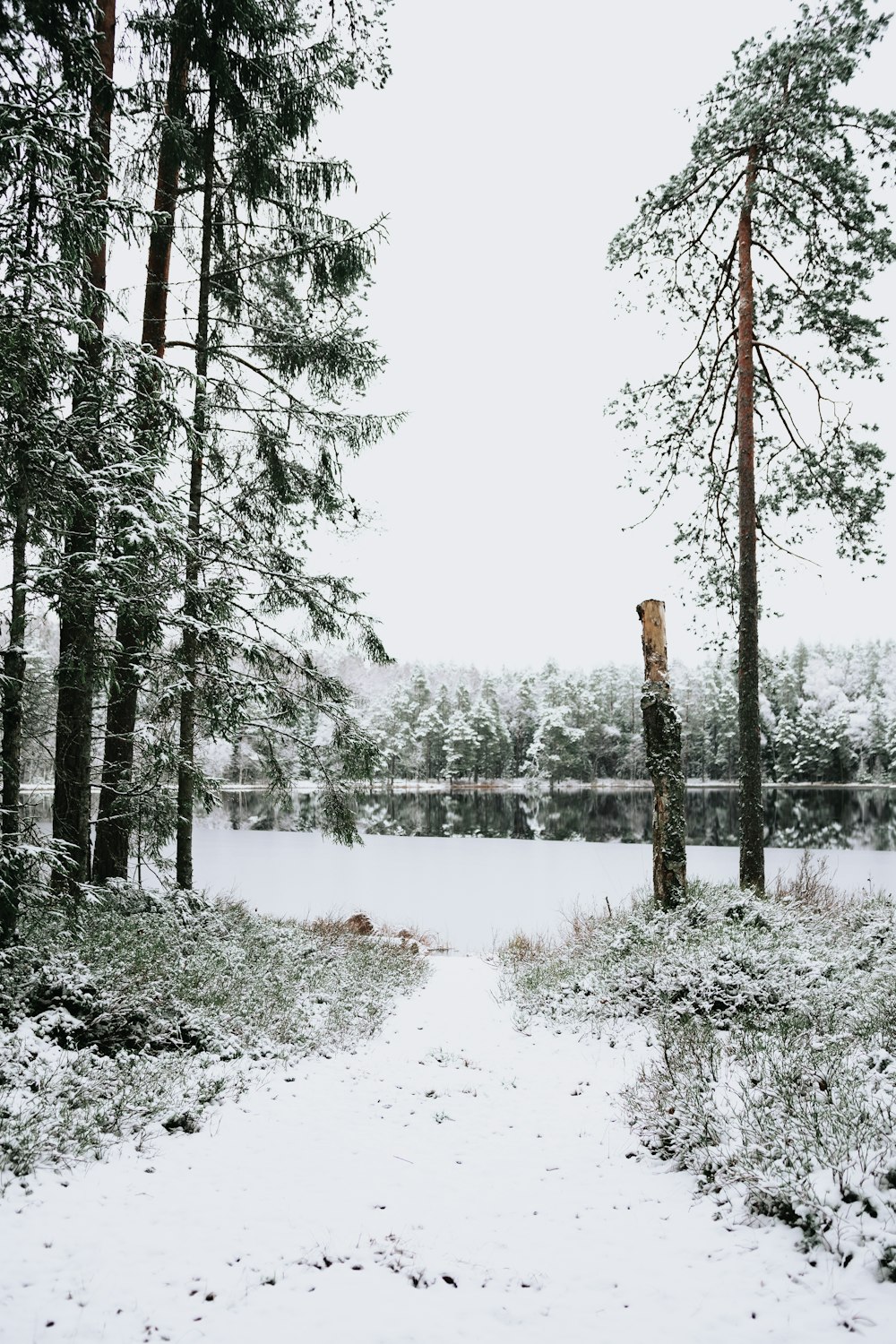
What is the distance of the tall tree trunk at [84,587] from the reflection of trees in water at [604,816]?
1630cm

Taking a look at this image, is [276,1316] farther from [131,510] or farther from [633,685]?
[633,685]

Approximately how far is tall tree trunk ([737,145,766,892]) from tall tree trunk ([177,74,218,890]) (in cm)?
729

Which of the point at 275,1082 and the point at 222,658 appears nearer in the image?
the point at 275,1082

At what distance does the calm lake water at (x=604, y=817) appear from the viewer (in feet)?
104

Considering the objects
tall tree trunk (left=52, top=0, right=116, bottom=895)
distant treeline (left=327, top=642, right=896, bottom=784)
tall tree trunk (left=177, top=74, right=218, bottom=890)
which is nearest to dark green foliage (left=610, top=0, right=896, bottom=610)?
tall tree trunk (left=177, top=74, right=218, bottom=890)

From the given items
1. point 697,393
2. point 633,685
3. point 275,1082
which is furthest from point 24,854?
point 633,685

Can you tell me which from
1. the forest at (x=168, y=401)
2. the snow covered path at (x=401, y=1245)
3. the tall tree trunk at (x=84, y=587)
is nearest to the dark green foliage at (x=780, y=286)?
the forest at (x=168, y=401)

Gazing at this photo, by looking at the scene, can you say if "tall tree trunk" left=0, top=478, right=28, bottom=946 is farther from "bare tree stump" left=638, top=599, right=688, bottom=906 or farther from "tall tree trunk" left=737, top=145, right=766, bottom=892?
"tall tree trunk" left=737, top=145, right=766, bottom=892

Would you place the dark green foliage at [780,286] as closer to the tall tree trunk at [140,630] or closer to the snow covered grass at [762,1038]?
the snow covered grass at [762,1038]

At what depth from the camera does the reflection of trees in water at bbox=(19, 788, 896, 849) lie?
32062 millimetres

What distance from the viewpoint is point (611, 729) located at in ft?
241

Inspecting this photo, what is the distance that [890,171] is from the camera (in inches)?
332

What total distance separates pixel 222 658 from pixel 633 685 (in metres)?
78.2

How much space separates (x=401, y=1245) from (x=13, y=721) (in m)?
5.03
